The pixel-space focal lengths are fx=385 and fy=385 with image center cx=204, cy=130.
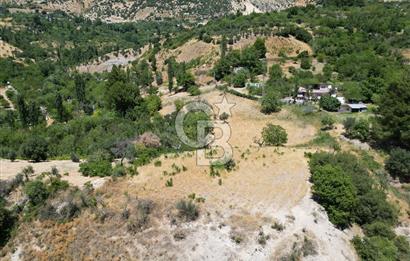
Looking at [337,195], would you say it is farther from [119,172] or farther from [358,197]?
[119,172]

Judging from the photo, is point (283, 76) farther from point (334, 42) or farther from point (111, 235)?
point (111, 235)

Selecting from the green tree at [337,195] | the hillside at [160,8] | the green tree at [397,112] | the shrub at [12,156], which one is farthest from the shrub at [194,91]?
the hillside at [160,8]

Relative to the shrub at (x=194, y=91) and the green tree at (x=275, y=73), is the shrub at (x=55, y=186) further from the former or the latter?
the green tree at (x=275, y=73)

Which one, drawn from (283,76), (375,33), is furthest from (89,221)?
(375,33)

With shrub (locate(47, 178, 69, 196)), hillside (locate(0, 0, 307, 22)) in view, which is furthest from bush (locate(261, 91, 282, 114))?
hillside (locate(0, 0, 307, 22))

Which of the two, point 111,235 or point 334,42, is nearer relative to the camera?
point 111,235

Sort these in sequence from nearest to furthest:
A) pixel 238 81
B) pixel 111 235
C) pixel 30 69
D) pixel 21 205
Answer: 1. pixel 111 235
2. pixel 21 205
3. pixel 238 81
4. pixel 30 69
